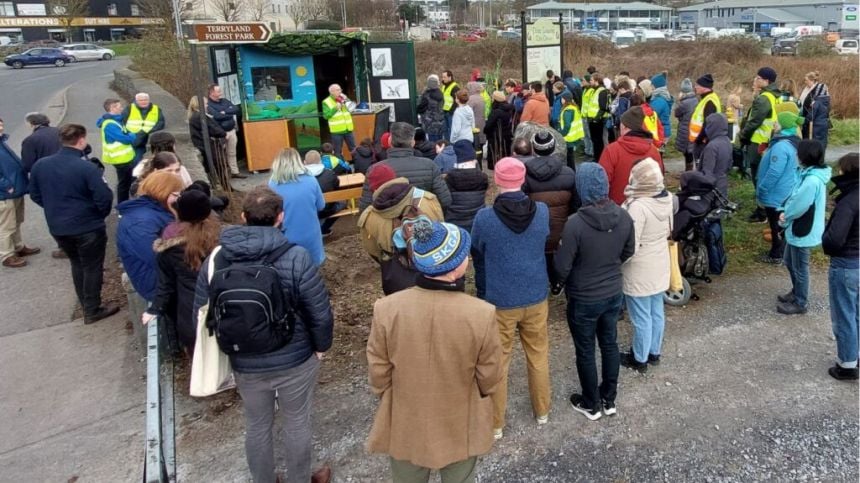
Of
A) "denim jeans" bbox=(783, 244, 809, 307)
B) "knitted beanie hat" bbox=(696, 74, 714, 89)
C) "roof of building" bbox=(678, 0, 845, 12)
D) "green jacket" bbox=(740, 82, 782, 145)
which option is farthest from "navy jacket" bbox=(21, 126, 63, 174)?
"roof of building" bbox=(678, 0, 845, 12)

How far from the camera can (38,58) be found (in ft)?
127

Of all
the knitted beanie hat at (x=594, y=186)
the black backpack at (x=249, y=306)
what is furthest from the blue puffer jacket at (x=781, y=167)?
the black backpack at (x=249, y=306)

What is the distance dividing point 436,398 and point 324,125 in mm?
10146

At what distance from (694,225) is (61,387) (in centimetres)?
555

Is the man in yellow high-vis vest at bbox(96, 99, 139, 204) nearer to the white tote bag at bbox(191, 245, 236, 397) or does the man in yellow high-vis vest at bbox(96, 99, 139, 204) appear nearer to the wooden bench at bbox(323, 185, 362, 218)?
the wooden bench at bbox(323, 185, 362, 218)

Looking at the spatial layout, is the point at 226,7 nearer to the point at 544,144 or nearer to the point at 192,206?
the point at 544,144

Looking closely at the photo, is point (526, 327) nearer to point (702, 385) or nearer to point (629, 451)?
point (629, 451)

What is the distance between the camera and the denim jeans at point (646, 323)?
13.8ft

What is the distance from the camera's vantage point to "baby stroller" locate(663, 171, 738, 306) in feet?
17.2

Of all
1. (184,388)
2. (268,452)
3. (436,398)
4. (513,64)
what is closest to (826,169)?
(436,398)

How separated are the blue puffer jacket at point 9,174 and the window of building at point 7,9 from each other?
7012 centimetres

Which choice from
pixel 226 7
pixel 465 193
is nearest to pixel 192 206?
pixel 465 193

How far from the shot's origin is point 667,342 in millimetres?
4867

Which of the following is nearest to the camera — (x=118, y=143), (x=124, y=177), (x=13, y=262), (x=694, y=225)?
(x=694, y=225)
